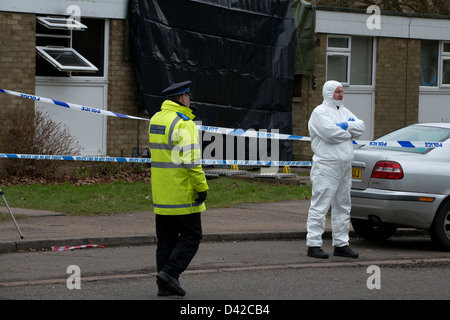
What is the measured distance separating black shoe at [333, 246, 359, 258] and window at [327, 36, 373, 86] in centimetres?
1273

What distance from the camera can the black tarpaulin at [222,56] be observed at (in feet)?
59.2

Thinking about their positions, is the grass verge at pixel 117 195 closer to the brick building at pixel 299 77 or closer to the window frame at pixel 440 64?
the brick building at pixel 299 77

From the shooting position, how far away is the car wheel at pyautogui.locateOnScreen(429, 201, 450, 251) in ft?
33.1

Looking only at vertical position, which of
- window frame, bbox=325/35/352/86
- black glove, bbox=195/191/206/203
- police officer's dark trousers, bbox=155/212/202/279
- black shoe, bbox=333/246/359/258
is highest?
window frame, bbox=325/35/352/86

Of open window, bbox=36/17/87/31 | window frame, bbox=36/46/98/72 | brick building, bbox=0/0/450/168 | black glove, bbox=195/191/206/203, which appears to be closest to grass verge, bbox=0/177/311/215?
brick building, bbox=0/0/450/168

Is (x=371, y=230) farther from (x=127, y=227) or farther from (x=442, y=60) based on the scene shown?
(x=442, y=60)

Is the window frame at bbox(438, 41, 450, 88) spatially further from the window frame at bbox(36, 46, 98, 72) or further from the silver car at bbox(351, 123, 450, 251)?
the silver car at bbox(351, 123, 450, 251)

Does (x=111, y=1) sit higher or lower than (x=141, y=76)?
higher

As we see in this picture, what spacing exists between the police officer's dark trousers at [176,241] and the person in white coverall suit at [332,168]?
250 centimetres

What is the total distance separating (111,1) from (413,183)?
9.74m

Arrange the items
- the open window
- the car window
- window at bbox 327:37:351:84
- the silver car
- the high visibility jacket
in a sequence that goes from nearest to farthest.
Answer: the high visibility jacket < the silver car < the car window < the open window < window at bbox 327:37:351:84
